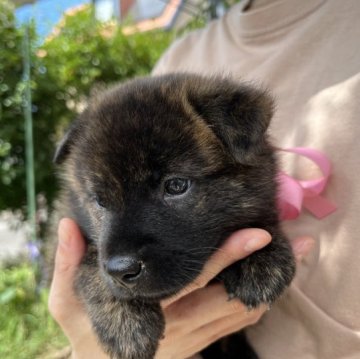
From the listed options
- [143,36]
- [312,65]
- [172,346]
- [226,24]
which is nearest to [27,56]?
[143,36]

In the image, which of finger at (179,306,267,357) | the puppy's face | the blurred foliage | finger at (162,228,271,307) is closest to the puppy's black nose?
the puppy's face

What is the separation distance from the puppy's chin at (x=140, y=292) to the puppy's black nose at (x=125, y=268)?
0.14ft

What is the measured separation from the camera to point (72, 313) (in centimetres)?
211

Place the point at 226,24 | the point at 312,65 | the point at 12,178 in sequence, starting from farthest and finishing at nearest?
the point at 12,178
the point at 226,24
the point at 312,65

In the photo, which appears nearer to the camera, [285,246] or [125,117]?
[125,117]

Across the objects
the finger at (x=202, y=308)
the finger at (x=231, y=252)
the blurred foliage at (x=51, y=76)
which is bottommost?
the finger at (x=202, y=308)

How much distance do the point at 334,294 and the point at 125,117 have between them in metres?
1.10

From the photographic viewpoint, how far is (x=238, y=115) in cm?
170

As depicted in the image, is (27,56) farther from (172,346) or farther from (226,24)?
(172,346)

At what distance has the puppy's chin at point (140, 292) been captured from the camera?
1.64m

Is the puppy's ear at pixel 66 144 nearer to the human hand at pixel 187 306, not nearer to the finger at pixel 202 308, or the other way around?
Answer: the human hand at pixel 187 306

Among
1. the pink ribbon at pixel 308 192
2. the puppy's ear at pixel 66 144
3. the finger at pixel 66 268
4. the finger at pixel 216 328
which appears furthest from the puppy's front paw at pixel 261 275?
the puppy's ear at pixel 66 144

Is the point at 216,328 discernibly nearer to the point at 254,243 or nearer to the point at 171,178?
the point at 254,243

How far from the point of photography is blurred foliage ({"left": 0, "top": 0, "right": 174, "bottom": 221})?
15.5 feet
